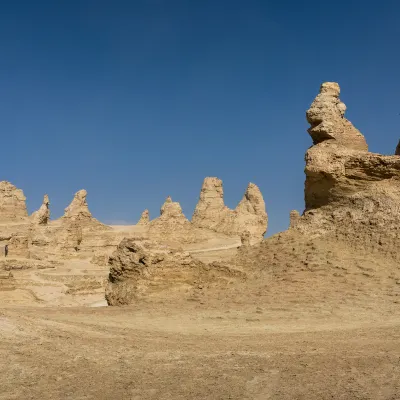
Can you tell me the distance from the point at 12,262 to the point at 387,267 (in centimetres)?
2907

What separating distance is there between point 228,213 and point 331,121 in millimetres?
47528

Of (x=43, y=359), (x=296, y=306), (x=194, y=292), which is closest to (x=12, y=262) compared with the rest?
(x=194, y=292)

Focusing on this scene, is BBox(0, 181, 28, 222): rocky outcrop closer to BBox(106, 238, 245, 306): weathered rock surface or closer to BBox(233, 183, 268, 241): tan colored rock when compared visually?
BBox(233, 183, 268, 241): tan colored rock

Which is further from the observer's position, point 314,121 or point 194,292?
point 314,121

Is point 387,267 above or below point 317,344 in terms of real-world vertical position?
above

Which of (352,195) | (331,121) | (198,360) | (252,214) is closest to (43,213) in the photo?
(252,214)

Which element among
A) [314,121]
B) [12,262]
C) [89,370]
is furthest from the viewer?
[12,262]

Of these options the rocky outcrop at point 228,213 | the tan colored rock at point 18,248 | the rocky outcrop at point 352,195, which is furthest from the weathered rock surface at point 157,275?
the rocky outcrop at point 228,213

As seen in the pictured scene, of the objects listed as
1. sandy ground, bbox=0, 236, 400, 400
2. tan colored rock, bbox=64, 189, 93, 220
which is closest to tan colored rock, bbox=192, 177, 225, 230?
tan colored rock, bbox=64, 189, 93, 220

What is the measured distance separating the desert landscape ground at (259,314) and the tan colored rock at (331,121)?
0.05m

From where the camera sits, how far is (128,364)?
6.30 m

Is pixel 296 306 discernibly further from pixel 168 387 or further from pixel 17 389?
pixel 17 389

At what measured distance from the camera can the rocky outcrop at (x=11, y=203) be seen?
6706 cm

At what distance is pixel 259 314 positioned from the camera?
1072cm
